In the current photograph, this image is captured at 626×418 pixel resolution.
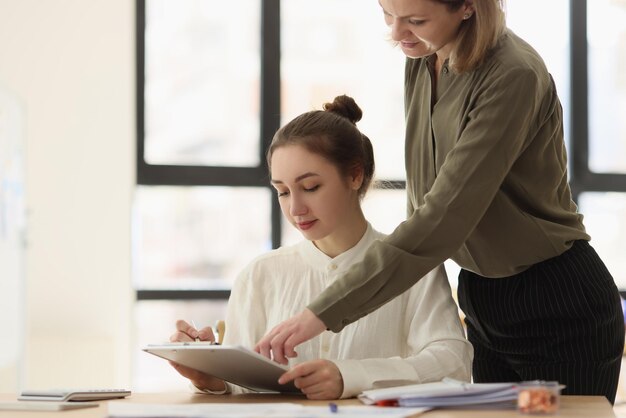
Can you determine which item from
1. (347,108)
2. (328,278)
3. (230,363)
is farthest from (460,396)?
(347,108)

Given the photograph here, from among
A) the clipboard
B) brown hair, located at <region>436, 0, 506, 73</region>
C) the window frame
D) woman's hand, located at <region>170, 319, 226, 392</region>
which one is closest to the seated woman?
woman's hand, located at <region>170, 319, 226, 392</region>

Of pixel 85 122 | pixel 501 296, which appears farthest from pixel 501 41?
pixel 85 122

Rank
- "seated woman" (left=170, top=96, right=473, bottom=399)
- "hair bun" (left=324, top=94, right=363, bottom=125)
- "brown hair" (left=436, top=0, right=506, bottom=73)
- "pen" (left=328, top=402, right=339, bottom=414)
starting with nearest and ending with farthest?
"pen" (left=328, top=402, right=339, bottom=414), "brown hair" (left=436, top=0, right=506, bottom=73), "seated woman" (left=170, top=96, right=473, bottom=399), "hair bun" (left=324, top=94, right=363, bottom=125)

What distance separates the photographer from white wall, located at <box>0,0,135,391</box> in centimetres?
410

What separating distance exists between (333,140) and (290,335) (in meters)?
0.56

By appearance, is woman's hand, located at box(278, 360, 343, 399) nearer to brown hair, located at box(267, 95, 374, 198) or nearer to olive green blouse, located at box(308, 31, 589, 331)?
olive green blouse, located at box(308, 31, 589, 331)

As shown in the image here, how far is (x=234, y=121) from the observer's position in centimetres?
464

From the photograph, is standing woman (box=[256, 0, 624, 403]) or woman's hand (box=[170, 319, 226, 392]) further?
woman's hand (box=[170, 319, 226, 392])

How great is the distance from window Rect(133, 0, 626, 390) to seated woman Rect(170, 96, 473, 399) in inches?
104

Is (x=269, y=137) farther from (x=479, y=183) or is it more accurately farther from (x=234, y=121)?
(x=479, y=183)

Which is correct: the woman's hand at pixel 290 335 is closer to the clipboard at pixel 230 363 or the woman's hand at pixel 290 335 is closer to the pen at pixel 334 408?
the clipboard at pixel 230 363

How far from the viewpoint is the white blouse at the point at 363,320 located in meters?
1.67

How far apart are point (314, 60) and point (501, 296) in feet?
10.1

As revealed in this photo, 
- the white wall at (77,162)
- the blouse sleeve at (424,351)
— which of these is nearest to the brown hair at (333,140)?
the blouse sleeve at (424,351)
